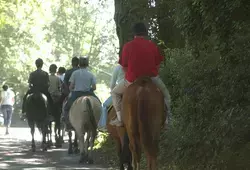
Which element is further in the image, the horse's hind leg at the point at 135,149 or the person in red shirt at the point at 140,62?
the person in red shirt at the point at 140,62

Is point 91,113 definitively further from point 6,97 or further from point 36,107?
point 6,97

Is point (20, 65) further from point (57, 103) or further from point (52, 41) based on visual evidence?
point (57, 103)

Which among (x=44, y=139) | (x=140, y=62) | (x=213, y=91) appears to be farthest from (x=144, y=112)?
(x=44, y=139)

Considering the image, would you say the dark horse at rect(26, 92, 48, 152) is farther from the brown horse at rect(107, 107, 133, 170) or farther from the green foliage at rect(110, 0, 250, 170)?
the green foliage at rect(110, 0, 250, 170)

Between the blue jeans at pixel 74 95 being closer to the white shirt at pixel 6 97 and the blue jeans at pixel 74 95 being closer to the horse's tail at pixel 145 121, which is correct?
the horse's tail at pixel 145 121

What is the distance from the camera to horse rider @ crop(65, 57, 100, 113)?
15.9 meters

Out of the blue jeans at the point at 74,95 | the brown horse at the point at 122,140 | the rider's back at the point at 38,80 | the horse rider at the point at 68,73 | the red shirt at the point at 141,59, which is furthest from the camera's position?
the rider's back at the point at 38,80

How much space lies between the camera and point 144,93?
932 cm

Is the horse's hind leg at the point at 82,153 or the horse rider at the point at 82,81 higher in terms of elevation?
the horse rider at the point at 82,81

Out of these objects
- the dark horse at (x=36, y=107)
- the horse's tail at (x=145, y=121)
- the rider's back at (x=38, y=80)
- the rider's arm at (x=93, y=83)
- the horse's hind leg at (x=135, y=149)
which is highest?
the rider's back at (x=38, y=80)

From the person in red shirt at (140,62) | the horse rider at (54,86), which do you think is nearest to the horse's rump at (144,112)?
the person in red shirt at (140,62)

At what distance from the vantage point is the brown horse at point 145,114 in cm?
930

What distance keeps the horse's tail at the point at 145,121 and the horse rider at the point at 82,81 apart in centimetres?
667

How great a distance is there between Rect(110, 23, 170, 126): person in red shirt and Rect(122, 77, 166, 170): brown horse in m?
0.25
